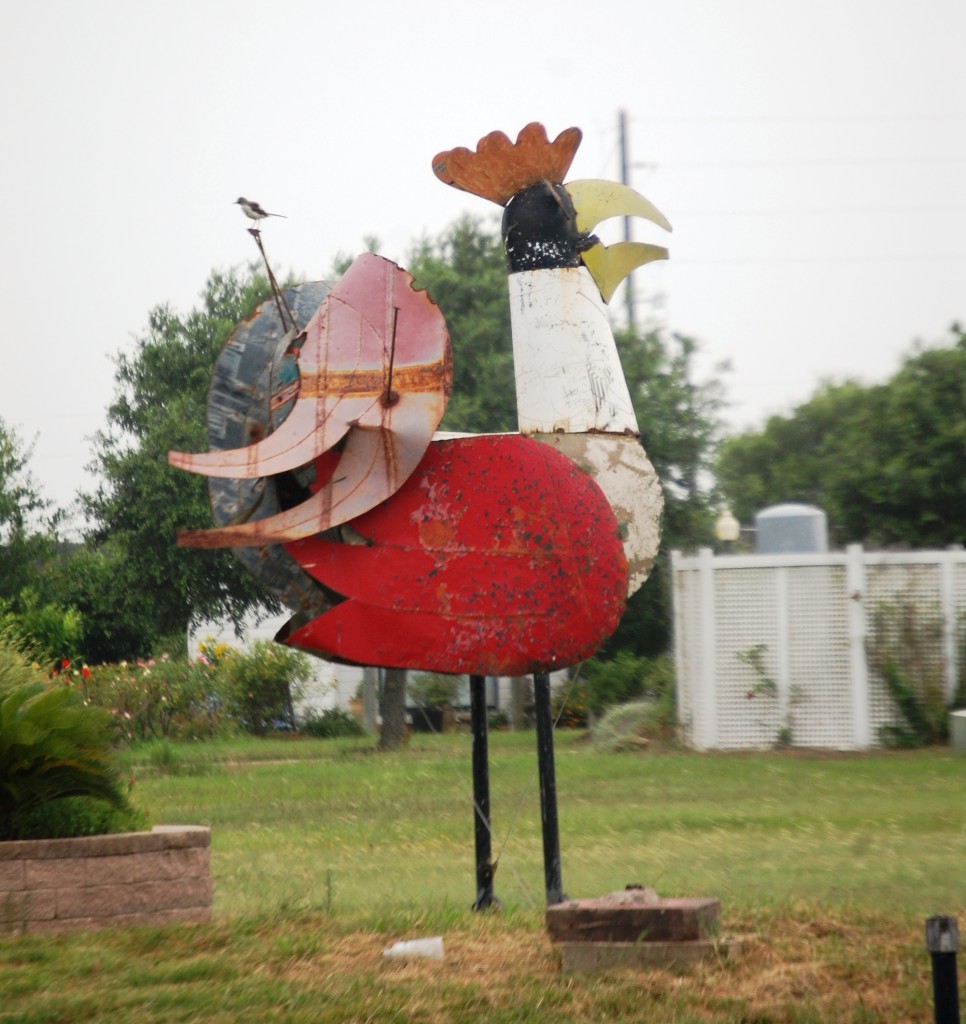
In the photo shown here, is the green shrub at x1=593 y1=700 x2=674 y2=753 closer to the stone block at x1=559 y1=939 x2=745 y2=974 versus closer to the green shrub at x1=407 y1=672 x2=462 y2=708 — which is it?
the green shrub at x1=407 y1=672 x2=462 y2=708

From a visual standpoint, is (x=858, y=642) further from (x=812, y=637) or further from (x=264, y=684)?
(x=264, y=684)

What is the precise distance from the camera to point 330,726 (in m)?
27.7

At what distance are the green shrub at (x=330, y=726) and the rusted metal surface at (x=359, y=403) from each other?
21.4 meters

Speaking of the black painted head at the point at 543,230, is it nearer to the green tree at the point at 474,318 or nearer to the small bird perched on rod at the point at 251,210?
the small bird perched on rod at the point at 251,210

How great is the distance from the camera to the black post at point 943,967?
421 cm

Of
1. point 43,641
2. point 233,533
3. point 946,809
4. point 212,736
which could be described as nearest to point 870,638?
point 946,809

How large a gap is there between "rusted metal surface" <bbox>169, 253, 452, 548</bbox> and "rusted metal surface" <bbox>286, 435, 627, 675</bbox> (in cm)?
14

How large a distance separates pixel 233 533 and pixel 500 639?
1181 millimetres

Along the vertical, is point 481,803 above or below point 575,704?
above

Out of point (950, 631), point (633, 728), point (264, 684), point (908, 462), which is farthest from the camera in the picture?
point (264, 684)

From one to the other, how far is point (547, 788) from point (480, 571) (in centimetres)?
123

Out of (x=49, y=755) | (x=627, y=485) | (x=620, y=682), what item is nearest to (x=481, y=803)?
(x=627, y=485)

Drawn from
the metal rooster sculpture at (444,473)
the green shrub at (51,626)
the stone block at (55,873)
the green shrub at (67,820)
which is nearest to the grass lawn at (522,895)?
the stone block at (55,873)

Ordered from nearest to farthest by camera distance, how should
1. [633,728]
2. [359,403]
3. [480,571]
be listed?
[480,571], [359,403], [633,728]
